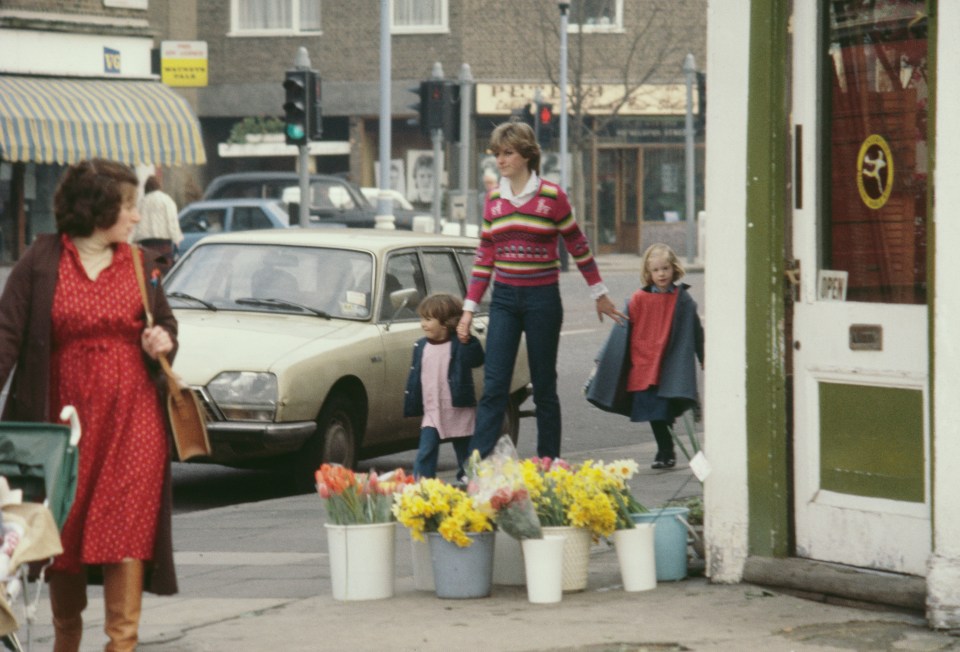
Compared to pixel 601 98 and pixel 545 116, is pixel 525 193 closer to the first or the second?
pixel 545 116

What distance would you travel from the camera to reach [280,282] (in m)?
11.2

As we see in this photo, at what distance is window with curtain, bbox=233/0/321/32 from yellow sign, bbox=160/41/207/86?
46.2 ft

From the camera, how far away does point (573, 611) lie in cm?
667

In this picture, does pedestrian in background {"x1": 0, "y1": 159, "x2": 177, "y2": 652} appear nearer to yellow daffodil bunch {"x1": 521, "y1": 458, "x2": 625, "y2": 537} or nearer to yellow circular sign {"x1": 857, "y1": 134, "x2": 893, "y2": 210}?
yellow daffodil bunch {"x1": 521, "y1": 458, "x2": 625, "y2": 537}

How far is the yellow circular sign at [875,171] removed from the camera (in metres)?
6.79

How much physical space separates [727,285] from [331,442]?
13.1 feet

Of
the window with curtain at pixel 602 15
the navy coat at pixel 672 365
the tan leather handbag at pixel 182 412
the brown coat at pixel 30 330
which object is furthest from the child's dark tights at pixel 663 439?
the window with curtain at pixel 602 15

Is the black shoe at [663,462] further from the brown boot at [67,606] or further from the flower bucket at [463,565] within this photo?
the brown boot at [67,606]

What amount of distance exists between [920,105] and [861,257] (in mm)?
612

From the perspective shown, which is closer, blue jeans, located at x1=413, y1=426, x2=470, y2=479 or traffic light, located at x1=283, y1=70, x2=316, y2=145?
blue jeans, located at x1=413, y1=426, x2=470, y2=479

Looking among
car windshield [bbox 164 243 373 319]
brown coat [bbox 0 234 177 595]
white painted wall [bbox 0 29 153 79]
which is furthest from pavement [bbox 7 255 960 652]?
white painted wall [bbox 0 29 153 79]

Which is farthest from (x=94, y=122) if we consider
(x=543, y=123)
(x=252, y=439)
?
(x=252, y=439)

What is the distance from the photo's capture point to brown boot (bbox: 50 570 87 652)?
19.4ft

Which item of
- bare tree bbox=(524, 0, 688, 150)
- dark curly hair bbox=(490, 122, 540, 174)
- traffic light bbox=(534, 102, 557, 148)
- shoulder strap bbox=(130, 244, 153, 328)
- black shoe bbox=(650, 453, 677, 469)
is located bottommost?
black shoe bbox=(650, 453, 677, 469)
